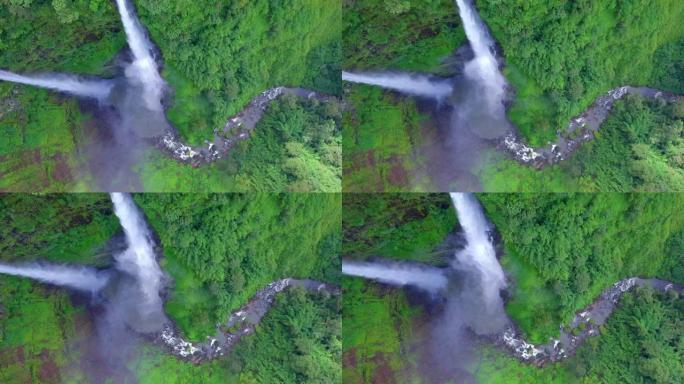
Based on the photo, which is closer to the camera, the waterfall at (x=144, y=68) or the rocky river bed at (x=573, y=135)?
the waterfall at (x=144, y=68)

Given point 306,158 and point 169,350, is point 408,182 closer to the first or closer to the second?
point 306,158

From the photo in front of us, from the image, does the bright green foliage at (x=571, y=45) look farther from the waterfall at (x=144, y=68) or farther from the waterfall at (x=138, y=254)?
the waterfall at (x=138, y=254)

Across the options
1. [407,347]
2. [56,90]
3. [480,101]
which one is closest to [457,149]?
[480,101]

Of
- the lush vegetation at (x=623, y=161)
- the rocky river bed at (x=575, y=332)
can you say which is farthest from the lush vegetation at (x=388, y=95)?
the rocky river bed at (x=575, y=332)

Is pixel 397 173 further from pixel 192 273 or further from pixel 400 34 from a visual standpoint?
pixel 192 273

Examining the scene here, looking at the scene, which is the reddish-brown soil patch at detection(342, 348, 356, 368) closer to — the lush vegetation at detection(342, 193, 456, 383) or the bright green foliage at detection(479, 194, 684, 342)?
the lush vegetation at detection(342, 193, 456, 383)

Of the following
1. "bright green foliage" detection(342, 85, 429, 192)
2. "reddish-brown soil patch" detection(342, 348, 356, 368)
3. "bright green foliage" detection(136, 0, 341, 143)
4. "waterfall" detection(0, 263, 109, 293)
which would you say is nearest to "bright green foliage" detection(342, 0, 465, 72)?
"bright green foliage" detection(136, 0, 341, 143)
